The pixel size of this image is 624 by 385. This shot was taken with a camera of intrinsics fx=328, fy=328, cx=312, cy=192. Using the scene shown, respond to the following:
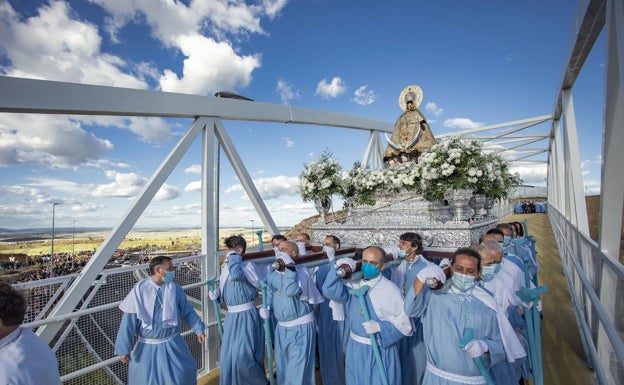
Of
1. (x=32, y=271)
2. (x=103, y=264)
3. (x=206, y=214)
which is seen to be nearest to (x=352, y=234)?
(x=206, y=214)

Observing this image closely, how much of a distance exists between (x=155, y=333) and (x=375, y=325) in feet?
7.73

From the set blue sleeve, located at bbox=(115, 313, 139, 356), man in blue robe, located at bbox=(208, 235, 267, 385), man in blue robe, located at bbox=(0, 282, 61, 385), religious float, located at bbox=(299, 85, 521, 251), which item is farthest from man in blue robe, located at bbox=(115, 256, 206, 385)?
religious float, located at bbox=(299, 85, 521, 251)

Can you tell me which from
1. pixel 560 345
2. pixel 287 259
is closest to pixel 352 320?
pixel 287 259

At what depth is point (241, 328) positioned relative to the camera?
14.8 ft

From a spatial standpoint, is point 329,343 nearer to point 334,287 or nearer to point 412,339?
point 412,339

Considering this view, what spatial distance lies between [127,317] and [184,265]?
180 centimetres

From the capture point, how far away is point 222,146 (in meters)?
7.22

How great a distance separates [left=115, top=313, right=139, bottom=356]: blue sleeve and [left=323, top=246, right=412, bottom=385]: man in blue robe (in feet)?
7.00

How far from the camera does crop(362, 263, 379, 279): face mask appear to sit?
3.24m

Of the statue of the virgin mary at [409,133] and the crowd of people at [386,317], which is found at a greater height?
the statue of the virgin mary at [409,133]

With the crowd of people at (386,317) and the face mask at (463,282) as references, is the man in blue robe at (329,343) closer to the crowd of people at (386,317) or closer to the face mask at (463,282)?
the crowd of people at (386,317)

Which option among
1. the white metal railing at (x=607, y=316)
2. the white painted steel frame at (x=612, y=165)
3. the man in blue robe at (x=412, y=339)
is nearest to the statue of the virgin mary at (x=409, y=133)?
the white metal railing at (x=607, y=316)

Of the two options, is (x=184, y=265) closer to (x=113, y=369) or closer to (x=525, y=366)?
(x=113, y=369)

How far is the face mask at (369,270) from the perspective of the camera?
3.24 m
